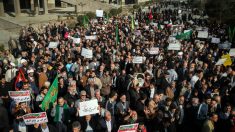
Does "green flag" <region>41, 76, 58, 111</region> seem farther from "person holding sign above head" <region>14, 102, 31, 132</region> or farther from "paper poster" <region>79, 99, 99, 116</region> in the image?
"paper poster" <region>79, 99, 99, 116</region>

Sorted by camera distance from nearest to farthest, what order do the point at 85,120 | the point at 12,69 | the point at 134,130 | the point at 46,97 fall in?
the point at 134,130 → the point at 85,120 → the point at 46,97 → the point at 12,69

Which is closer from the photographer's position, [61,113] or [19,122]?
[19,122]

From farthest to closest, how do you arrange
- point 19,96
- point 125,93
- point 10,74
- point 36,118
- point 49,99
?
1. point 10,74
2. point 125,93
3. point 19,96
4. point 49,99
5. point 36,118

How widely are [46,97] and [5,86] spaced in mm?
2515

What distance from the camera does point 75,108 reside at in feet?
27.9

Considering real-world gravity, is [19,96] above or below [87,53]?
below

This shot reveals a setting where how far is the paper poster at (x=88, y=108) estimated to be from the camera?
7734 mm

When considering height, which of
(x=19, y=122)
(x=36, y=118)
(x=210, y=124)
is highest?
(x=36, y=118)

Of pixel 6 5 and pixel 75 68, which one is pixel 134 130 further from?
pixel 6 5

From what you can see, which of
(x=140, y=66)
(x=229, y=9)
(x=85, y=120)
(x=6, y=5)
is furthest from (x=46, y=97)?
(x=6, y=5)

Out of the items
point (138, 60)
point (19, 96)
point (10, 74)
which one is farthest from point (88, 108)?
point (138, 60)

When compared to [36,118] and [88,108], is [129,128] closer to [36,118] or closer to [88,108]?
[88,108]

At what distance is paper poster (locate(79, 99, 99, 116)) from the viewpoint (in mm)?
7734

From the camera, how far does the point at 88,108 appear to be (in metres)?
7.78
